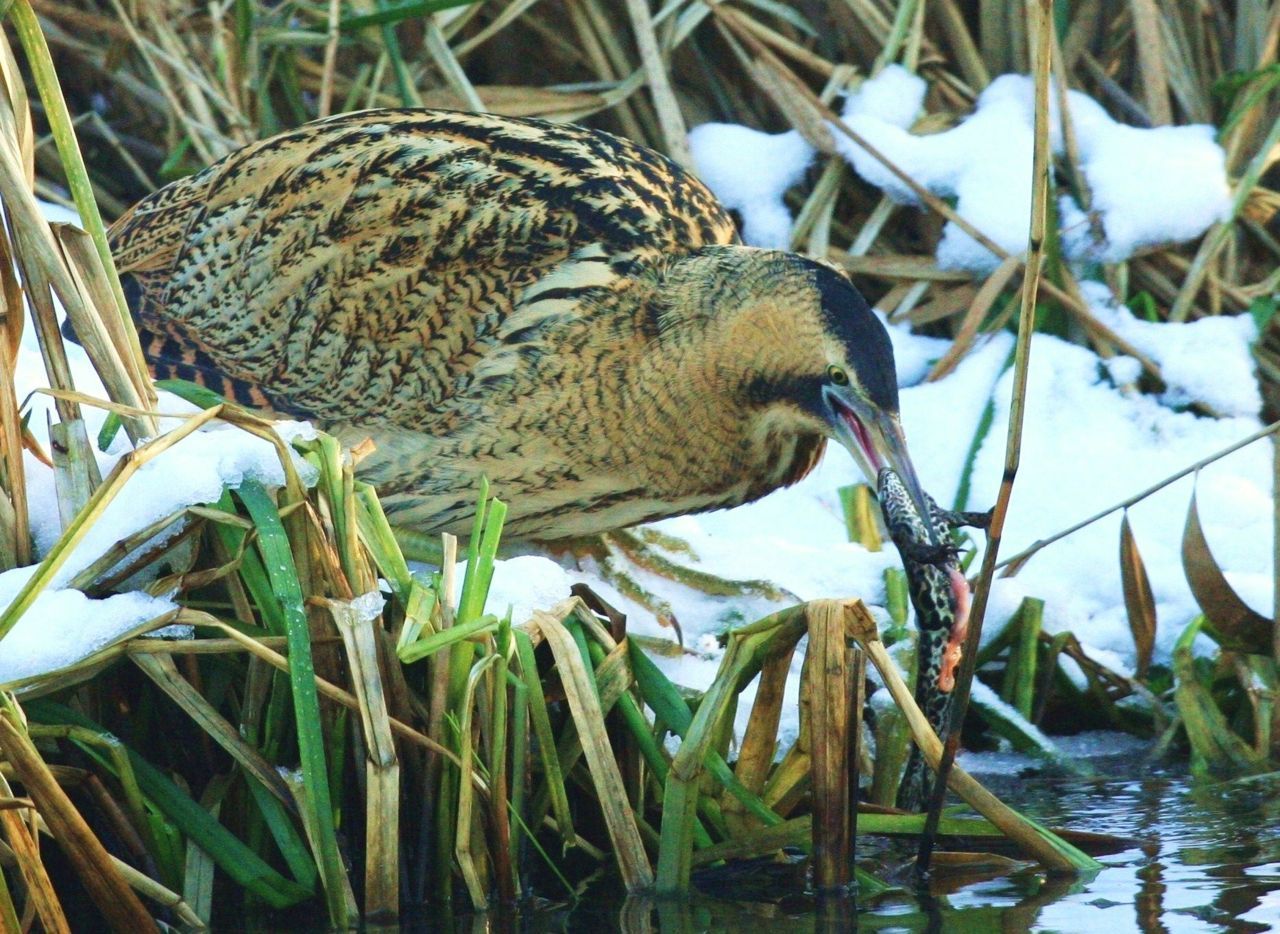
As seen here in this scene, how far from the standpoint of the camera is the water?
229 centimetres

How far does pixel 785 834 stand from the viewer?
2.40 m

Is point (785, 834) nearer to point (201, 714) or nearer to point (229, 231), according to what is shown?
point (201, 714)

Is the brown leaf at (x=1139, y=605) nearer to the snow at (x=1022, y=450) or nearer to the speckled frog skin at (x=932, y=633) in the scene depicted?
the snow at (x=1022, y=450)

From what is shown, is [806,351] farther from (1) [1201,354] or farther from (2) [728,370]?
(1) [1201,354]

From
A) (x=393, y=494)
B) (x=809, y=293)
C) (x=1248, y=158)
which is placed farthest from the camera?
(x=1248, y=158)

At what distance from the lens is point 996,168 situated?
467 centimetres

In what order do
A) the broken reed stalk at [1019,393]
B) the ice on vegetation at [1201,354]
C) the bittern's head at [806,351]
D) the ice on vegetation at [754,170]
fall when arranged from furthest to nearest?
the ice on vegetation at [754,170]
the ice on vegetation at [1201,354]
the bittern's head at [806,351]
the broken reed stalk at [1019,393]

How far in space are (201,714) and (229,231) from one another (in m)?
1.82

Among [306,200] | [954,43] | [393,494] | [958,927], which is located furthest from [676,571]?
[954,43]

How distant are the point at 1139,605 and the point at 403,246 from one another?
1566 millimetres

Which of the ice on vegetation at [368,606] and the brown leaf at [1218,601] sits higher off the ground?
the ice on vegetation at [368,606]

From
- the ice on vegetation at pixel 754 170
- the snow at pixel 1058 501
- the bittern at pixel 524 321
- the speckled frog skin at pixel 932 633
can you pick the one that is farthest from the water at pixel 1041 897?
the ice on vegetation at pixel 754 170

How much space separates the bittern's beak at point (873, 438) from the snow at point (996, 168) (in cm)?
138

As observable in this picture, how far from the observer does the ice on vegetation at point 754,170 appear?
15.8 ft
